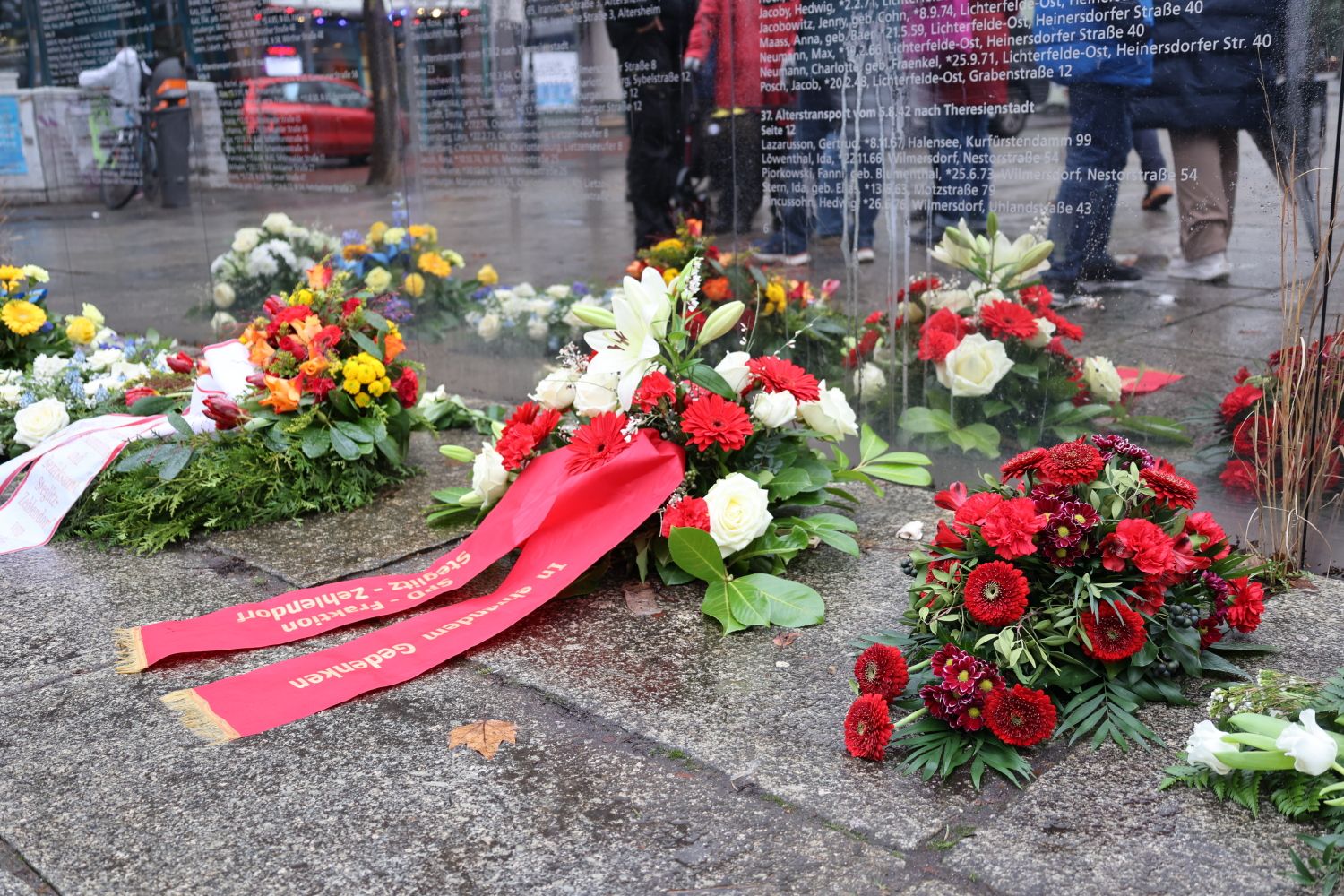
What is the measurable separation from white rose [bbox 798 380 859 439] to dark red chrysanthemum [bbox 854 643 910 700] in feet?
3.72

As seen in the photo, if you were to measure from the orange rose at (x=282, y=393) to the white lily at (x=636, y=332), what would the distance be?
1.20 meters

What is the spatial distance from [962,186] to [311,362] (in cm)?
222

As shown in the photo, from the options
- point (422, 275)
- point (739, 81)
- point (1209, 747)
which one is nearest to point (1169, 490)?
point (1209, 747)

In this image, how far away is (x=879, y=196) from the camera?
4.25 m

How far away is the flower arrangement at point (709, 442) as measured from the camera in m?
3.14

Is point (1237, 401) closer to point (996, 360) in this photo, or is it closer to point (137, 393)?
point (996, 360)

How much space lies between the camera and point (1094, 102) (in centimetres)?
367

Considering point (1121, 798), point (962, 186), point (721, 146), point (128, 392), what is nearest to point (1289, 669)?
point (1121, 798)

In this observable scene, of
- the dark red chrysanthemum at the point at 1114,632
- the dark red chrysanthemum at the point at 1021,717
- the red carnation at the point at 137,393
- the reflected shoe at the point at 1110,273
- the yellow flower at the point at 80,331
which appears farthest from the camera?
the yellow flower at the point at 80,331

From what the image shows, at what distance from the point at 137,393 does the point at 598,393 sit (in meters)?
2.12

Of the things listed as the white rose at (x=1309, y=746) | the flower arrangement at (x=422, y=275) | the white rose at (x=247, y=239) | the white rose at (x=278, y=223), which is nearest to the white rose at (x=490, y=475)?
the white rose at (x=1309, y=746)

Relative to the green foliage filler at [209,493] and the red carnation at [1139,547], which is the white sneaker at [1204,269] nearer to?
the red carnation at [1139,547]

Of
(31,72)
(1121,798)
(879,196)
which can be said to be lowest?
(1121,798)

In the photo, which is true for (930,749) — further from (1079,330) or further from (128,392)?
(128,392)
